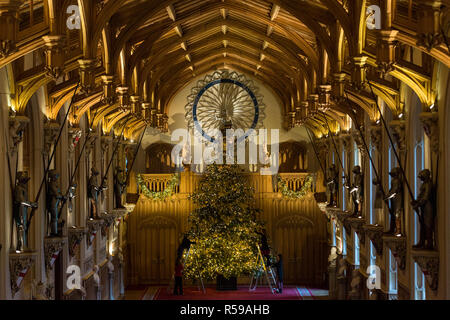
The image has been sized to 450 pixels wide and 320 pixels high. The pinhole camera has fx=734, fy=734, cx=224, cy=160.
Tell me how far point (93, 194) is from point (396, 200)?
307 inches

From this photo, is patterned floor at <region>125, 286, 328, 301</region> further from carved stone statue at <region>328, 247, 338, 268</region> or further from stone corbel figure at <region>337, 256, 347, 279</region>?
stone corbel figure at <region>337, 256, 347, 279</region>

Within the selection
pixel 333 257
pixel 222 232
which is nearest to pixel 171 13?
pixel 222 232

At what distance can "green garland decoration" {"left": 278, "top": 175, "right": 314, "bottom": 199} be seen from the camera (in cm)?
2462

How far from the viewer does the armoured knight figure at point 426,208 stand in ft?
33.1

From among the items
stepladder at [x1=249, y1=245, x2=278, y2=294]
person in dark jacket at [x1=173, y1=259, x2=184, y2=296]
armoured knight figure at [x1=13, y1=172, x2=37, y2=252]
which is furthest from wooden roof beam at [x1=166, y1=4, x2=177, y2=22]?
person in dark jacket at [x1=173, y1=259, x2=184, y2=296]

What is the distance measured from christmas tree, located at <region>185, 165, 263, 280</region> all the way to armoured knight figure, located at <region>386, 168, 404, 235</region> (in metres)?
6.46

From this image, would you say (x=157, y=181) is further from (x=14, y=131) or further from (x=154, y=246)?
(x=14, y=131)

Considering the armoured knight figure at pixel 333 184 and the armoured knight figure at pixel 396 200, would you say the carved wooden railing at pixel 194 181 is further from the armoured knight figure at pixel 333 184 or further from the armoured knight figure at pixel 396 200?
the armoured knight figure at pixel 396 200

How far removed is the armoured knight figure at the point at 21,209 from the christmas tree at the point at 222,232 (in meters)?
7.81

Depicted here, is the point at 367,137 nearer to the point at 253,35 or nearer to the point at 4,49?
the point at 253,35

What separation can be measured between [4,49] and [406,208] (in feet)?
24.0

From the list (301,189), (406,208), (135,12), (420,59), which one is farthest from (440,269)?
(301,189)

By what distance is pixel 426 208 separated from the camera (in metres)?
10.1

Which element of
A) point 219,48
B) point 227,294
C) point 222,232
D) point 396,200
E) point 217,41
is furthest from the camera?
point 219,48
